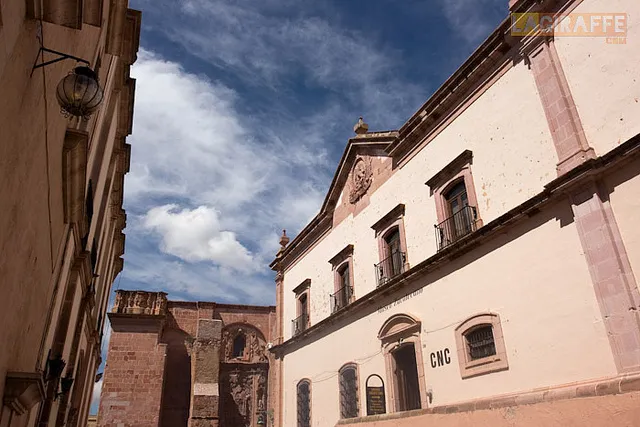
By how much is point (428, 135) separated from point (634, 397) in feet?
32.0

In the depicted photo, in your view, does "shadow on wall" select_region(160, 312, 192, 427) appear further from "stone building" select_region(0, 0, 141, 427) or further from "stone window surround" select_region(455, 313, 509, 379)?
"stone window surround" select_region(455, 313, 509, 379)

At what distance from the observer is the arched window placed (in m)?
27.4

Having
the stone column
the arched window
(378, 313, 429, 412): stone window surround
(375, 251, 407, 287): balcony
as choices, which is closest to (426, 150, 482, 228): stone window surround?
(375, 251, 407, 287): balcony

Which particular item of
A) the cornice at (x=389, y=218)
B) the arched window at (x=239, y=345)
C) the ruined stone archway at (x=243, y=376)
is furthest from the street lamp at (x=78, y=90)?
the arched window at (x=239, y=345)

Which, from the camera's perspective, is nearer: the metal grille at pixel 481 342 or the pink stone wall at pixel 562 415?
the pink stone wall at pixel 562 415

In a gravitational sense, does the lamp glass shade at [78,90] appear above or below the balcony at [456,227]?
below

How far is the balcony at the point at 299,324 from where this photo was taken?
61.8 ft

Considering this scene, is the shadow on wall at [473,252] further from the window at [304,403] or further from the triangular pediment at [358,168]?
the triangular pediment at [358,168]

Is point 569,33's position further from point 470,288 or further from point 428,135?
point 470,288

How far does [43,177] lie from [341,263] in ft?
41.1

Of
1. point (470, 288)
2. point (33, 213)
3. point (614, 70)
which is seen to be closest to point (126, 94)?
point (33, 213)

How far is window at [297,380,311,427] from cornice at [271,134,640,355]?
3451 mm
